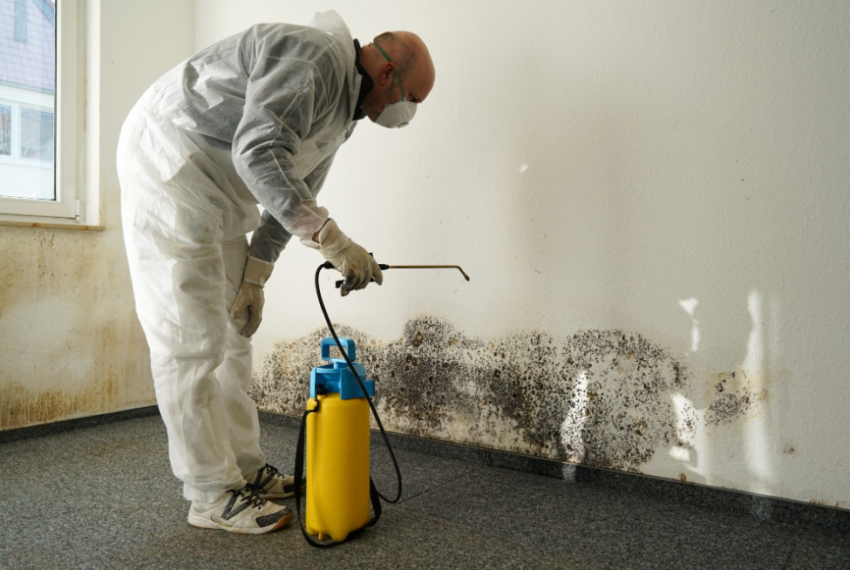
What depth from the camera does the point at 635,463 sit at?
1.66 meters

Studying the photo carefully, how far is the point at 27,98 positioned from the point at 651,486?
277 centimetres

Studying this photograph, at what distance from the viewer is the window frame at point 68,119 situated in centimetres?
235

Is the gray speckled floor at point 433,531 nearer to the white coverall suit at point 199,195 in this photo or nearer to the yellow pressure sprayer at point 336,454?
the yellow pressure sprayer at point 336,454

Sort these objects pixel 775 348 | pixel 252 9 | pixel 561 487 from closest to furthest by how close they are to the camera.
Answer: pixel 775 348
pixel 561 487
pixel 252 9

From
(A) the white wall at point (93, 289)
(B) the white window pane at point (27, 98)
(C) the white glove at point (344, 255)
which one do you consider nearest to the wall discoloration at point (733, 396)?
(C) the white glove at point (344, 255)

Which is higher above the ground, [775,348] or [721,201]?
[721,201]

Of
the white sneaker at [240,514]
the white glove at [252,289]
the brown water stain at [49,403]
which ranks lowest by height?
the white sneaker at [240,514]

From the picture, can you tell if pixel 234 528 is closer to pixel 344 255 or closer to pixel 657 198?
pixel 344 255

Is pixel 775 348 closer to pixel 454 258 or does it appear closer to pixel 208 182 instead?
pixel 454 258

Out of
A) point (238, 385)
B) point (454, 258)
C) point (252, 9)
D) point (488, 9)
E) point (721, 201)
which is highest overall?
point (252, 9)

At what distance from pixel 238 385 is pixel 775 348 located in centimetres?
148

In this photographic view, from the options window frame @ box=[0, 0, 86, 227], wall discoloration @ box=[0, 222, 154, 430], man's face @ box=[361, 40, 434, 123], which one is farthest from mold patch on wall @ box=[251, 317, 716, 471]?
window frame @ box=[0, 0, 86, 227]

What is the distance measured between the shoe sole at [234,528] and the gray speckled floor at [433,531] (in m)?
0.02

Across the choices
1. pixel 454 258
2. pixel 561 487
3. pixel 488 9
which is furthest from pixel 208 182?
pixel 561 487
